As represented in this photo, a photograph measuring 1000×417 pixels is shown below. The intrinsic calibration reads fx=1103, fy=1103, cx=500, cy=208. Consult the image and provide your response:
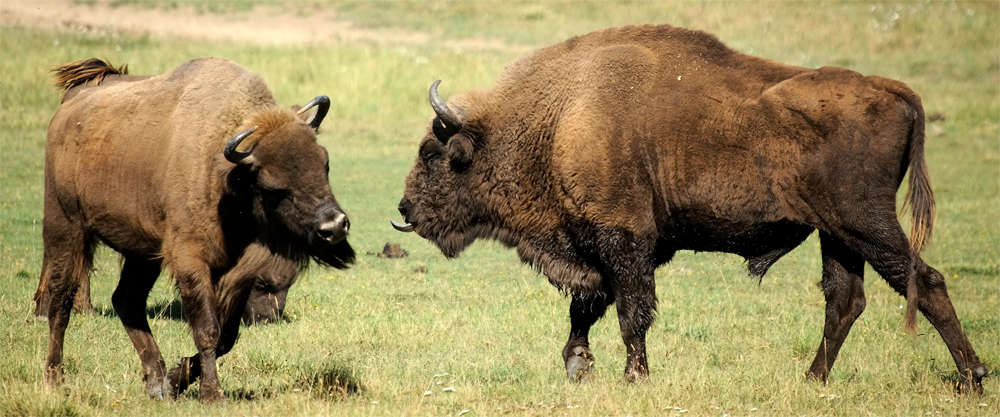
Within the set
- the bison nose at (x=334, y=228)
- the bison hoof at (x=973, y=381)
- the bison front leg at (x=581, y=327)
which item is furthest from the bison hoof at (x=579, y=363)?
the bison hoof at (x=973, y=381)

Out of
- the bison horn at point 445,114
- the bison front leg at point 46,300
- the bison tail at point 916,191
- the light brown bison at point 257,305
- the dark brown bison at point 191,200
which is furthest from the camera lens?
the light brown bison at point 257,305

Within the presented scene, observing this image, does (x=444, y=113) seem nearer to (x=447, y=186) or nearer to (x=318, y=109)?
(x=447, y=186)

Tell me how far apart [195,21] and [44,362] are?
3040 centimetres

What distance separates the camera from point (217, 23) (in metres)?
36.1

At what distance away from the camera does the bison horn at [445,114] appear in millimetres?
8016

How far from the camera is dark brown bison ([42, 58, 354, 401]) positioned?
A: 6531 millimetres

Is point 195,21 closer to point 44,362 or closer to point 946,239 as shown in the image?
point 946,239

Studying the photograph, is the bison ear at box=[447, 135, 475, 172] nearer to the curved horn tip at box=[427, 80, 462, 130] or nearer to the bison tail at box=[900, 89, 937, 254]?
the curved horn tip at box=[427, 80, 462, 130]

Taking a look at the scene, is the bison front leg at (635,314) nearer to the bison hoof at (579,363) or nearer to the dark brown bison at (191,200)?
the bison hoof at (579,363)

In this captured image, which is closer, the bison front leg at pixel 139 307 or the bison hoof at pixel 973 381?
the bison hoof at pixel 973 381

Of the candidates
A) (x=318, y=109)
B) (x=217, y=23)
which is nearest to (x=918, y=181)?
(x=318, y=109)

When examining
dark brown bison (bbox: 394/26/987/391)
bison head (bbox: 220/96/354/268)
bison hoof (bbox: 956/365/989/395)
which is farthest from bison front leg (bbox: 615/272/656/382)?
bison head (bbox: 220/96/354/268)

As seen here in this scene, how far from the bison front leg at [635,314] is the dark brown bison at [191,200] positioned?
1.95 m

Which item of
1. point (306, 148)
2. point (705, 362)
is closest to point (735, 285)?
point (705, 362)
